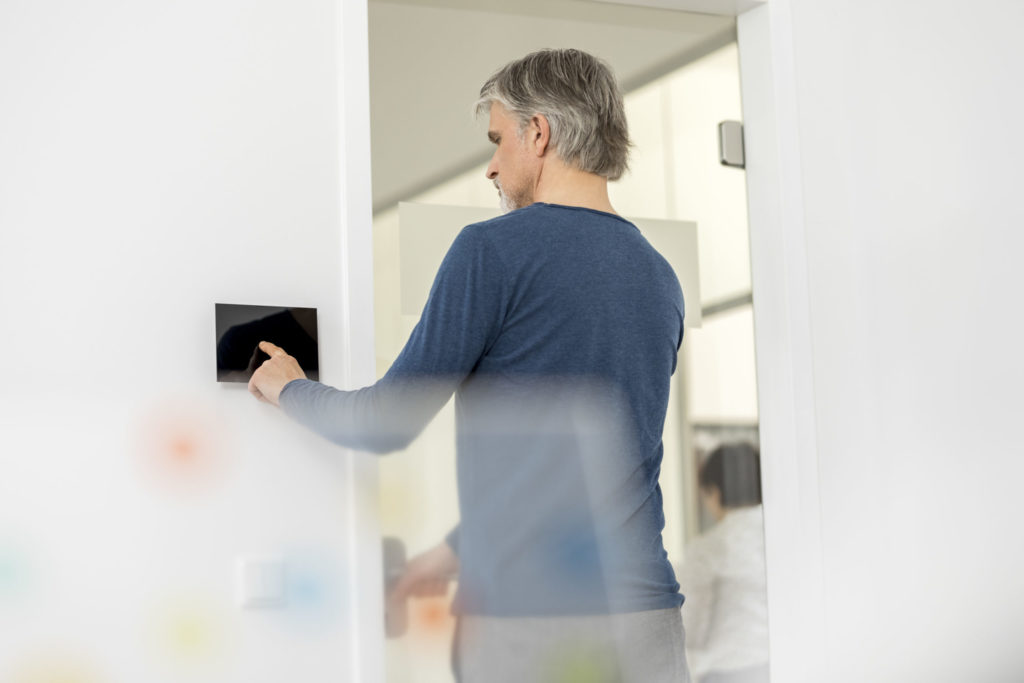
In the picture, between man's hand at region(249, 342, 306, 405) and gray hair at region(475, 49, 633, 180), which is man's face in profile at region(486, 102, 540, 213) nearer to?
gray hair at region(475, 49, 633, 180)

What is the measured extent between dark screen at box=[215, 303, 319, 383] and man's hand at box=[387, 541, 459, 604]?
360mm

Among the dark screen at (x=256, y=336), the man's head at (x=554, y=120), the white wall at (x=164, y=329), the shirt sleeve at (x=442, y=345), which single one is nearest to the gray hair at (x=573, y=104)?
the man's head at (x=554, y=120)

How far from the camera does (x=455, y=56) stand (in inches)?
81.4

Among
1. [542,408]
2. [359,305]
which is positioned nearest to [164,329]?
[359,305]

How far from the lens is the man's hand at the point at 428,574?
183cm

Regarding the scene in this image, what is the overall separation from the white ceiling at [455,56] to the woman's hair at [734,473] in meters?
0.74

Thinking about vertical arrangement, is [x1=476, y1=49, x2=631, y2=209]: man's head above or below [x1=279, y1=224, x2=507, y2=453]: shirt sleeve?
above

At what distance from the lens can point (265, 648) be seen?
5.59 feet

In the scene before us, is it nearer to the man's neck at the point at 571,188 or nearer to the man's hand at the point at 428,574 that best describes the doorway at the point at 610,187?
the man's hand at the point at 428,574

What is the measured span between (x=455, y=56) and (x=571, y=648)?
1.13 meters

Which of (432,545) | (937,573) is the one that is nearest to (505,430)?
(432,545)

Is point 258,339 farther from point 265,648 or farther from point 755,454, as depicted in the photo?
point 755,454

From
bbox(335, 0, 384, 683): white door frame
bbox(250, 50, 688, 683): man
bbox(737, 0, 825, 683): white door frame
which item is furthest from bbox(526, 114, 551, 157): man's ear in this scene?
bbox(737, 0, 825, 683): white door frame

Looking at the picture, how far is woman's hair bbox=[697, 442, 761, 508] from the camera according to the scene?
85.9 inches
